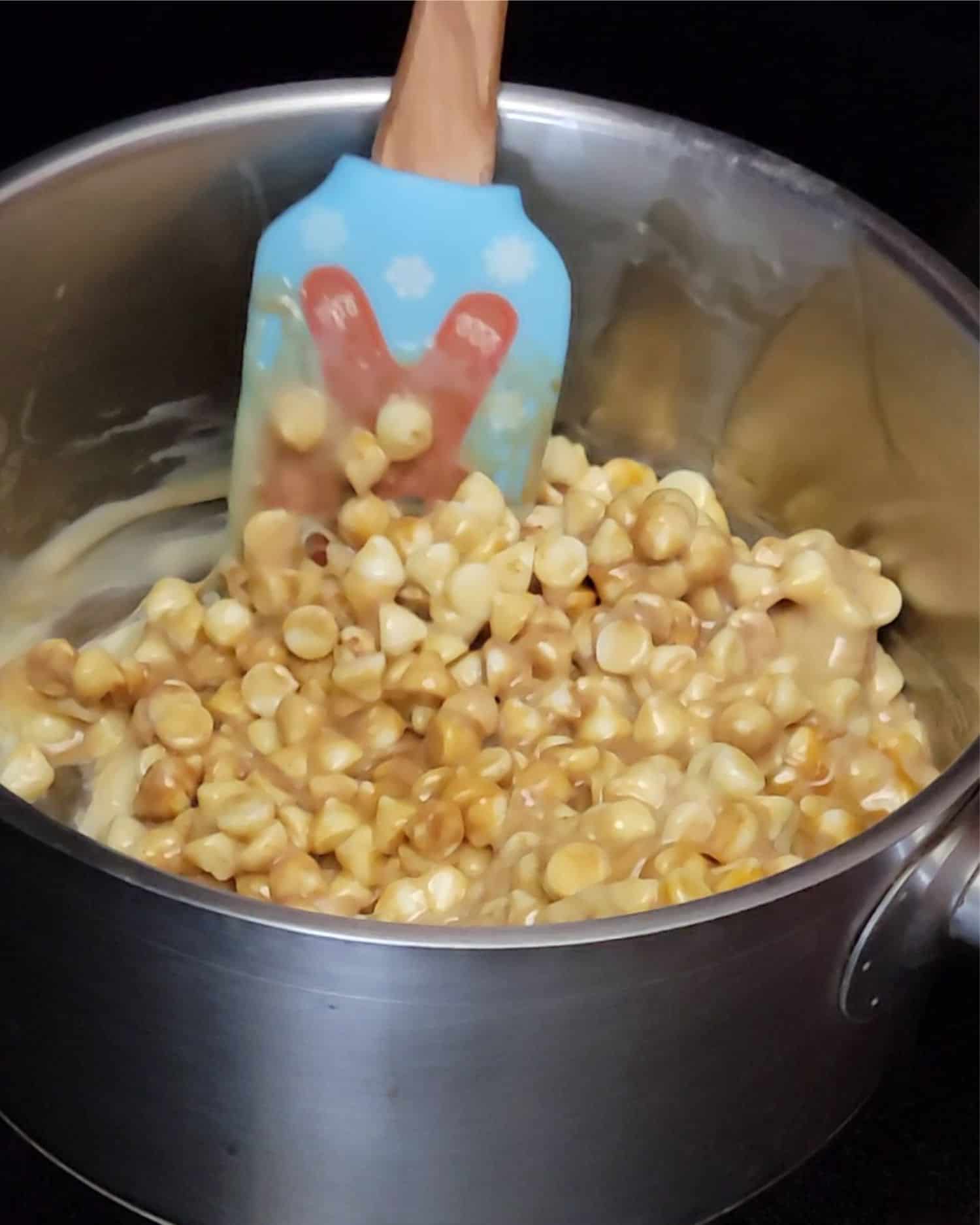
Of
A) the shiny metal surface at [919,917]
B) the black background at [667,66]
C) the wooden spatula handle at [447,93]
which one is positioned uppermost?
the wooden spatula handle at [447,93]

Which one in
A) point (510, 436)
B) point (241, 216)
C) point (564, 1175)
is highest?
point (241, 216)

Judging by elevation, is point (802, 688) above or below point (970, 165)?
below

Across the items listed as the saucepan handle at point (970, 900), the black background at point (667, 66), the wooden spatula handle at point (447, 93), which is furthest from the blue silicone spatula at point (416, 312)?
the saucepan handle at point (970, 900)

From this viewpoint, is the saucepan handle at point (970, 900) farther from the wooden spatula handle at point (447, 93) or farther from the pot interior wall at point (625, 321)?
the wooden spatula handle at point (447, 93)

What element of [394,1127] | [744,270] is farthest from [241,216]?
[394,1127]

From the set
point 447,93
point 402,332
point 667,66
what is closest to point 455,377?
point 402,332

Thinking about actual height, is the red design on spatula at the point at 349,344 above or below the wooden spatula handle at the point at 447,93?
below

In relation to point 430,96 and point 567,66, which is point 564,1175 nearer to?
point 430,96
